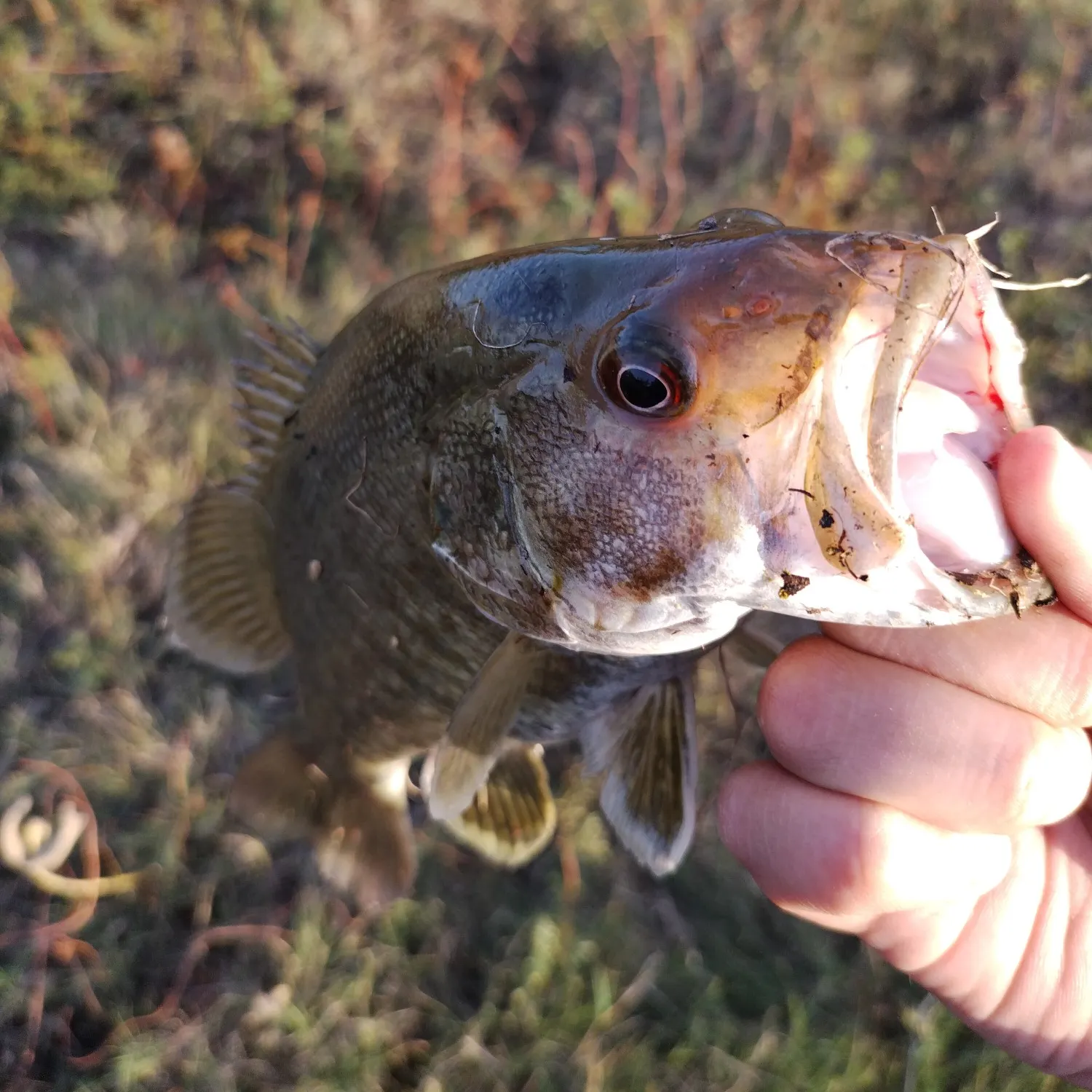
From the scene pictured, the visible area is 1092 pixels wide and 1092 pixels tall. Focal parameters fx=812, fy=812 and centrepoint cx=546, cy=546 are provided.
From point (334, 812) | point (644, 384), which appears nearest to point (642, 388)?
point (644, 384)

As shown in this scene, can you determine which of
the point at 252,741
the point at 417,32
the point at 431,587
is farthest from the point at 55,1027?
the point at 417,32

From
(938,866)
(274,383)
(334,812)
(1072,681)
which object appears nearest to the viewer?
(1072,681)

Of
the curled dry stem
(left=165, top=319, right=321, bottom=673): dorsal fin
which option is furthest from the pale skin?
the curled dry stem

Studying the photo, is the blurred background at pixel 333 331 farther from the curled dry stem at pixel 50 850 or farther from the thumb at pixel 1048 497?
the thumb at pixel 1048 497

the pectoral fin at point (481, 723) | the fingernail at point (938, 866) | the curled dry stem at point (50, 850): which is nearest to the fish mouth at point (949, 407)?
the fingernail at point (938, 866)

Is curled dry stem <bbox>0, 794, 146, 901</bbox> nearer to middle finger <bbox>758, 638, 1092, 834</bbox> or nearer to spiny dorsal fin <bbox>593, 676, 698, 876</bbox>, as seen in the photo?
spiny dorsal fin <bbox>593, 676, 698, 876</bbox>

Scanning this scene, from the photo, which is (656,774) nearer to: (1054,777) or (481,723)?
(481,723)
